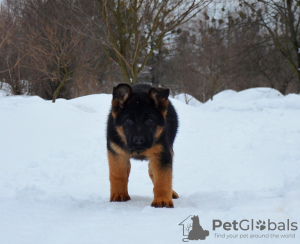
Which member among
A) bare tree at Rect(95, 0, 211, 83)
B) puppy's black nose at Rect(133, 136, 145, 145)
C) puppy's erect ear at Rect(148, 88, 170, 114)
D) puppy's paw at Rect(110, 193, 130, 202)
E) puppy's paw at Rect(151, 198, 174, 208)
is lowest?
puppy's paw at Rect(110, 193, 130, 202)

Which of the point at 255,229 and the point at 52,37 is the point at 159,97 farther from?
the point at 52,37

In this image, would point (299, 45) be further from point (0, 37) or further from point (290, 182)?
point (290, 182)

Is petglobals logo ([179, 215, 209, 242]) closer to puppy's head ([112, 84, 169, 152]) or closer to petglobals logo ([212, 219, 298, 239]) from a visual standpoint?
petglobals logo ([212, 219, 298, 239])

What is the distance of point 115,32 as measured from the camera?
1697cm

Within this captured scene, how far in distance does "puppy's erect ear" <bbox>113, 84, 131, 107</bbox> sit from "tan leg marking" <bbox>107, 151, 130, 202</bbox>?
2.42ft

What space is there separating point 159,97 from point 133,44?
15418 millimetres

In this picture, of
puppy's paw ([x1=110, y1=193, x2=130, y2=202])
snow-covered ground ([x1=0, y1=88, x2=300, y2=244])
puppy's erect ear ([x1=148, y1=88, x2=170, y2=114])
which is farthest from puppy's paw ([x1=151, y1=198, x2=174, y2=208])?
puppy's erect ear ([x1=148, y1=88, x2=170, y2=114])

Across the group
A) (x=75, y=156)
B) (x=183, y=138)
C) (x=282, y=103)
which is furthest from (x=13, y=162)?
(x=282, y=103)

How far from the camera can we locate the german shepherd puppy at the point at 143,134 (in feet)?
14.3

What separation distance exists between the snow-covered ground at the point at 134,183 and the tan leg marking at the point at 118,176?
176 millimetres

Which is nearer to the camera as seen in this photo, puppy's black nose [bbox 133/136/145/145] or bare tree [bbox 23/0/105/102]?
puppy's black nose [bbox 133/136/145/145]

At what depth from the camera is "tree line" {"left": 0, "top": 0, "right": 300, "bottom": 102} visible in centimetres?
1438

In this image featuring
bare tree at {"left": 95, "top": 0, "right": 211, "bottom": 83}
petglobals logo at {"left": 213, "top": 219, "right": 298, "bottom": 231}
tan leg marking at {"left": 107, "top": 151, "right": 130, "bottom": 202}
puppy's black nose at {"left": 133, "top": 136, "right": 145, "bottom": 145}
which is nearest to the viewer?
petglobals logo at {"left": 213, "top": 219, "right": 298, "bottom": 231}

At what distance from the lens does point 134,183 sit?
710 centimetres
